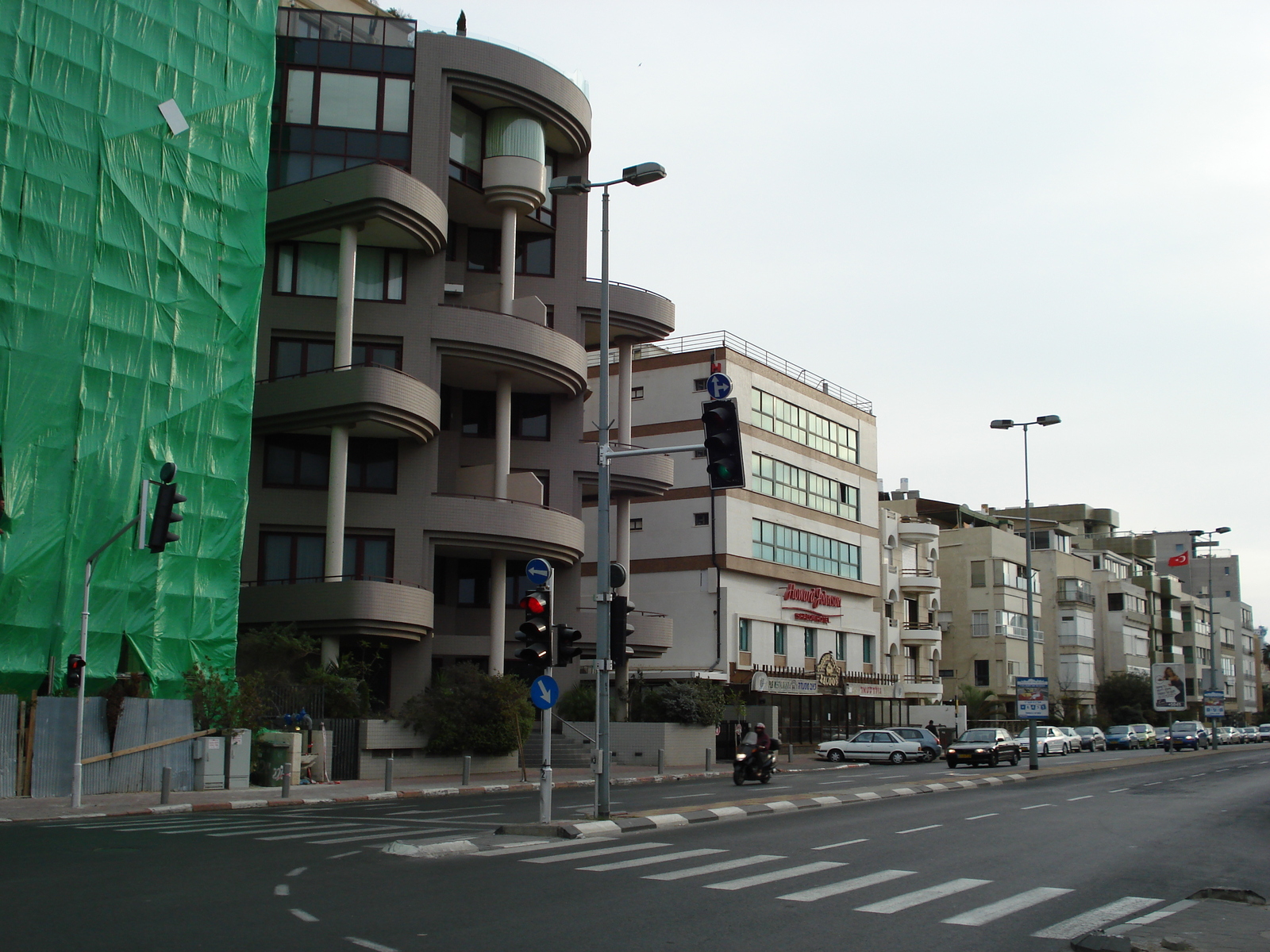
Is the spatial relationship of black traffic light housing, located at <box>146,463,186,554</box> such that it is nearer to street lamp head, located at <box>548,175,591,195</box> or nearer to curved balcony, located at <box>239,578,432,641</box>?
street lamp head, located at <box>548,175,591,195</box>

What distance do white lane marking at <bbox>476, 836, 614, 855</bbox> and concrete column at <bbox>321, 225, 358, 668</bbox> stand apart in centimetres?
2023

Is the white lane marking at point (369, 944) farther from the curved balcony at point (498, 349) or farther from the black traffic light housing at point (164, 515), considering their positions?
the curved balcony at point (498, 349)

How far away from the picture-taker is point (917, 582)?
73438 mm

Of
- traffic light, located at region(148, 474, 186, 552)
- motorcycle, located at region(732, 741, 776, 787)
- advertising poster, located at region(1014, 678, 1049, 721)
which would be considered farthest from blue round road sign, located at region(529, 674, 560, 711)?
advertising poster, located at region(1014, 678, 1049, 721)

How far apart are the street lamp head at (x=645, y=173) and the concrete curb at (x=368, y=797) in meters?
13.9

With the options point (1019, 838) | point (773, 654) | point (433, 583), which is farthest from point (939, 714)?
point (1019, 838)

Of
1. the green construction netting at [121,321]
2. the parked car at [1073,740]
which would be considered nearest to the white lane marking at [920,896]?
the green construction netting at [121,321]

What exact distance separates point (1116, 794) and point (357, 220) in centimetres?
2661

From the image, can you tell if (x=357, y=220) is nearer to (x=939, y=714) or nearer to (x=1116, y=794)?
(x=1116, y=794)

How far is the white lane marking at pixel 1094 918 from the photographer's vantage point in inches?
394

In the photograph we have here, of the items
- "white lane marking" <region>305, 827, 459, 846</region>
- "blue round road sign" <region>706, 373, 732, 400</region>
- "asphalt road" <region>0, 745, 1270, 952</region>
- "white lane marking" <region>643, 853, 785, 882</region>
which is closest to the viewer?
"asphalt road" <region>0, 745, 1270, 952</region>

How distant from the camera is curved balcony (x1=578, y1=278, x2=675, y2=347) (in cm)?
4503

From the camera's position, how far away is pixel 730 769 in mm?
41750

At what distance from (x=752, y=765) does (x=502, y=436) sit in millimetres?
14228
